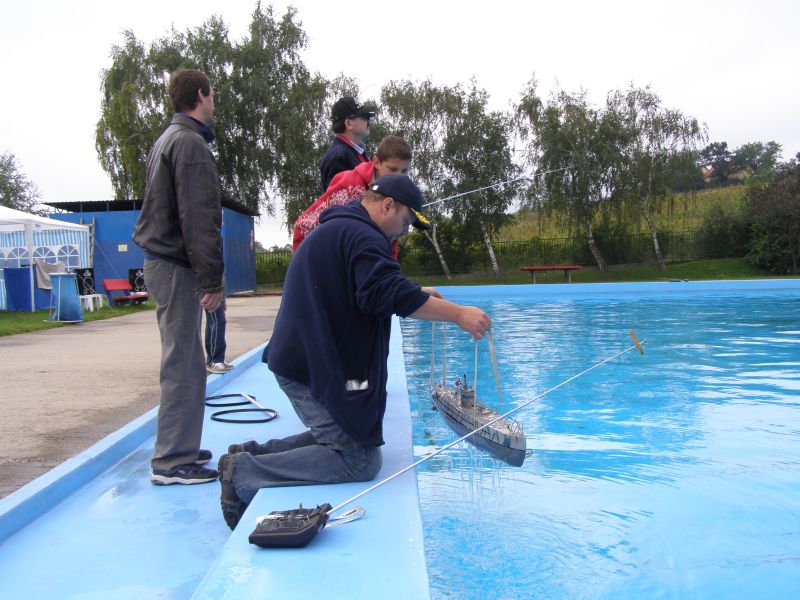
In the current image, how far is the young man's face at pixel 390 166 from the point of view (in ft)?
12.8

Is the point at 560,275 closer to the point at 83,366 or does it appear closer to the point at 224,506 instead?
the point at 83,366

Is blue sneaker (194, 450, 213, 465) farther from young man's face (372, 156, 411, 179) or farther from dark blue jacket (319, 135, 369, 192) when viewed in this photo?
dark blue jacket (319, 135, 369, 192)

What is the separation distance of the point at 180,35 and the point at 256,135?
505 centimetres

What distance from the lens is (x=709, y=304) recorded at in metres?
17.9

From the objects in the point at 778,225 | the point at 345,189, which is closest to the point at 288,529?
the point at 345,189

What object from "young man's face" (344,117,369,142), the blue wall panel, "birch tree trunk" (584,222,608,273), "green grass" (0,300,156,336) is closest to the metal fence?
"birch tree trunk" (584,222,608,273)

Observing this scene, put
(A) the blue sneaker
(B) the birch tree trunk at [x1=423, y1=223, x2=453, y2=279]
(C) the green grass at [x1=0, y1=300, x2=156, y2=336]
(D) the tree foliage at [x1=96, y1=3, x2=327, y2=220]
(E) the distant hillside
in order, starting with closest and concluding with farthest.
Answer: (A) the blue sneaker < (C) the green grass at [x1=0, y1=300, x2=156, y2=336] < (D) the tree foliage at [x1=96, y1=3, x2=327, y2=220] < (E) the distant hillside < (B) the birch tree trunk at [x1=423, y1=223, x2=453, y2=279]

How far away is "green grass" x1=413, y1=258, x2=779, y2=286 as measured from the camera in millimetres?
29328

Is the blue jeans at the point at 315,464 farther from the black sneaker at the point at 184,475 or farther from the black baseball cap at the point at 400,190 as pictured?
the black baseball cap at the point at 400,190

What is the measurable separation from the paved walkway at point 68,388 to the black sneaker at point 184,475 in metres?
0.60

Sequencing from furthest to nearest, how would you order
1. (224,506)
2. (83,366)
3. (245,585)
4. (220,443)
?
(83,366) < (220,443) < (224,506) < (245,585)

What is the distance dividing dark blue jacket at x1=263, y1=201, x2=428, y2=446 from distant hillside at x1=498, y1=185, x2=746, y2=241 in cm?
2936

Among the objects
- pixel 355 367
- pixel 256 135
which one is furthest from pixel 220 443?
pixel 256 135

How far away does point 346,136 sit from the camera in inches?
180
